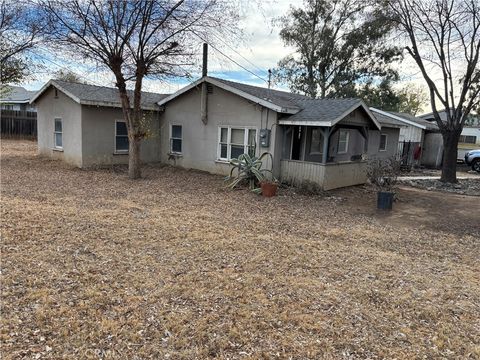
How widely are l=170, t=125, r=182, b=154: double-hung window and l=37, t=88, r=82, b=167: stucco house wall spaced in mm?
3379

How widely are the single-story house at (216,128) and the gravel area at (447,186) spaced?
8.12 ft

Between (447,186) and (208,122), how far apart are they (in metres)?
9.56

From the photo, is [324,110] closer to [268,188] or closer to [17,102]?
[268,188]

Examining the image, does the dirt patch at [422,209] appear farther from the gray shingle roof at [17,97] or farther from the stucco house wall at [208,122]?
the gray shingle roof at [17,97]

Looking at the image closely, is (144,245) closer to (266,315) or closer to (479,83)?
(266,315)

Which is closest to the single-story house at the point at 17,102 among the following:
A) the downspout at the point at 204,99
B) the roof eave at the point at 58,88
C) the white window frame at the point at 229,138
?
the roof eave at the point at 58,88

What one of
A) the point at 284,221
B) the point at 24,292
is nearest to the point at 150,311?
the point at 24,292

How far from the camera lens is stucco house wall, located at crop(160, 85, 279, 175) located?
37.9 feet

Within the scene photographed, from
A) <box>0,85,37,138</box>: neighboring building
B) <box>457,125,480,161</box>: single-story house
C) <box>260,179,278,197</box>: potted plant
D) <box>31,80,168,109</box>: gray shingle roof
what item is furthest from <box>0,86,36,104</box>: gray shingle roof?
<box>457,125,480,161</box>: single-story house

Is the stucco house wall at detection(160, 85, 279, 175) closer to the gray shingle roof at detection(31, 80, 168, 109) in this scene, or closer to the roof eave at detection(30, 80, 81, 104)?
the gray shingle roof at detection(31, 80, 168, 109)

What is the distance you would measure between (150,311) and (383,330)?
2.21m

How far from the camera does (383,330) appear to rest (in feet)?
11.0

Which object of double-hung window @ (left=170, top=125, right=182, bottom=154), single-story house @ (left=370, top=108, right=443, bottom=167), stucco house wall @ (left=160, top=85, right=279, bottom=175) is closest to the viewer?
stucco house wall @ (left=160, top=85, right=279, bottom=175)

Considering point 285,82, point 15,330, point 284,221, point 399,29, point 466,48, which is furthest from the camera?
point 285,82
